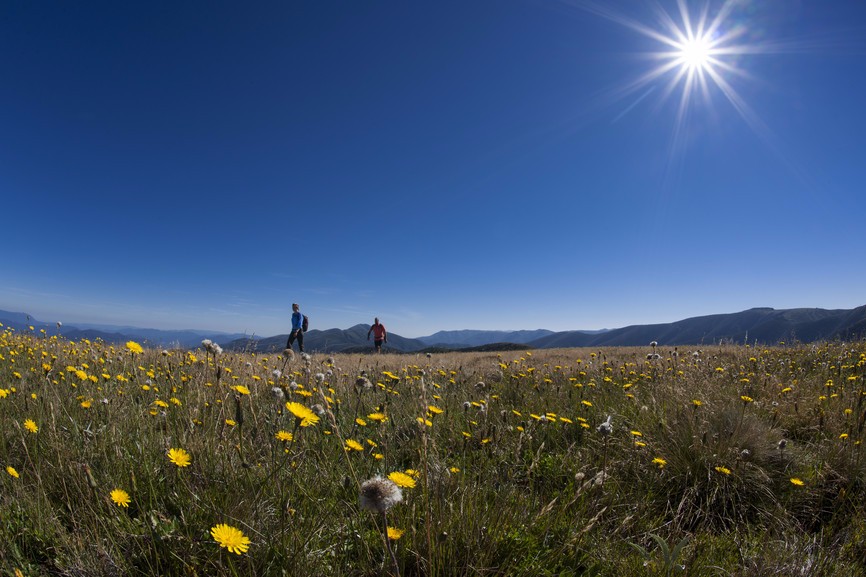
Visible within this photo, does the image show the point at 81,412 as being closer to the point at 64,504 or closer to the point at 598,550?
the point at 64,504

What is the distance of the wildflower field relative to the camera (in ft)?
5.37

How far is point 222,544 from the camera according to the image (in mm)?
1383

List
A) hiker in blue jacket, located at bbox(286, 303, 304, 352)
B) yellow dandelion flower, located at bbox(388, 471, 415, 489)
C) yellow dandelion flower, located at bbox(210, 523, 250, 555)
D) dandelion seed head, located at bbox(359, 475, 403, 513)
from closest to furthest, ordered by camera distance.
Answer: dandelion seed head, located at bbox(359, 475, 403, 513)
yellow dandelion flower, located at bbox(210, 523, 250, 555)
yellow dandelion flower, located at bbox(388, 471, 415, 489)
hiker in blue jacket, located at bbox(286, 303, 304, 352)

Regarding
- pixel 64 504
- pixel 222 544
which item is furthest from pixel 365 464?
pixel 64 504

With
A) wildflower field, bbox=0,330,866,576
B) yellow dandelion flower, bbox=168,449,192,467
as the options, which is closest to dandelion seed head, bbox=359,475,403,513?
wildflower field, bbox=0,330,866,576

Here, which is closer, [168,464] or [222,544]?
[222,544]

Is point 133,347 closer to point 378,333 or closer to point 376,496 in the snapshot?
point 376,496

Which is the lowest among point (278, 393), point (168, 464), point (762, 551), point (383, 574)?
point (762, 551)

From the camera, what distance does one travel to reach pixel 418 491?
6.54ft

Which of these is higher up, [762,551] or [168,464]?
[168,464]

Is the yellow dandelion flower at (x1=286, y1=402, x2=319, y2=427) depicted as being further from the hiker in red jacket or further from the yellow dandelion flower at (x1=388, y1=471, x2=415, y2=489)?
the hiker in red jacket

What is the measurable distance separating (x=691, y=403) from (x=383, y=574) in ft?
11.6

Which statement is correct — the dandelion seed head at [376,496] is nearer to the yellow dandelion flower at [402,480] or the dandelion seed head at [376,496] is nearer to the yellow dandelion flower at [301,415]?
the yellow dandelion flower at [402,480]

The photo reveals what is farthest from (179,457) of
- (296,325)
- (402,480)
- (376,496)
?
(296,325)
